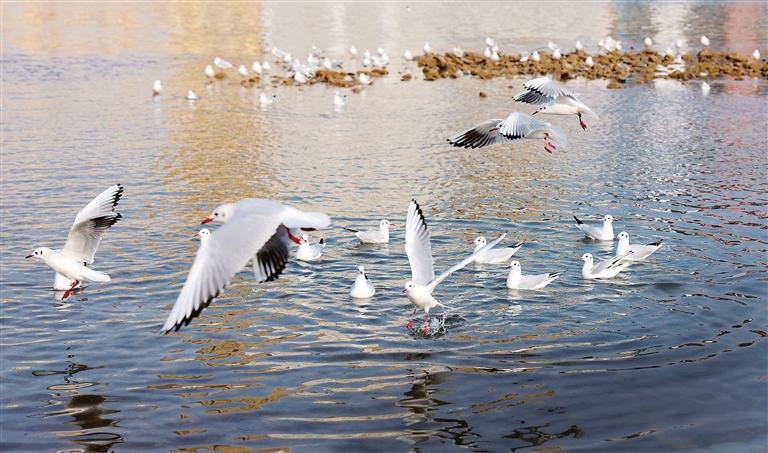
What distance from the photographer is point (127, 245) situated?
14.3 metres

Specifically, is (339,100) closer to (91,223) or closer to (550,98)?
(550,98)

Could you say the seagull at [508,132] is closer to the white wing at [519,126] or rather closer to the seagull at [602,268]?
the white wing at [519,126]

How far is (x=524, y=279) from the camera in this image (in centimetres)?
1235

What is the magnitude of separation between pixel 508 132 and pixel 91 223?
5.28 m

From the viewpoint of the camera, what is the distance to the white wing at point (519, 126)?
12258 millimetres

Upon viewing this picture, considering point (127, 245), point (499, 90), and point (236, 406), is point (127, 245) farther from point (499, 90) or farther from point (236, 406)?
point (499, 90)

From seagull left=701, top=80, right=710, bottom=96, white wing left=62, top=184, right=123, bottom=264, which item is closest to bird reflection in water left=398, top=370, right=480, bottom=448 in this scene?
white wing left=62, top=184, right=123, bottom=264

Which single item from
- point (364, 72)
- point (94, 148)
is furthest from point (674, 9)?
point (94, 148)

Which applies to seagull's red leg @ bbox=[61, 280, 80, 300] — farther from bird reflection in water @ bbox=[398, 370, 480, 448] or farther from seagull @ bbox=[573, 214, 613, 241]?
seagull @ bbox=[573, 214, 613, 241]

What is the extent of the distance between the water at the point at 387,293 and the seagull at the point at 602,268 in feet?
0.49

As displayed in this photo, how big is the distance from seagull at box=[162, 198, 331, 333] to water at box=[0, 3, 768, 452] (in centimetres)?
139

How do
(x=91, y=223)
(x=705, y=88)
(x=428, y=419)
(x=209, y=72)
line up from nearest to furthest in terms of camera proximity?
(x=428, y=419), (x=91, y=223), (x=705, y=88), (x=209, y=72)

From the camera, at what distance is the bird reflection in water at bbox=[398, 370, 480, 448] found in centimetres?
862

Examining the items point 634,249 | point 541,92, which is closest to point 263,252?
point 541,92
